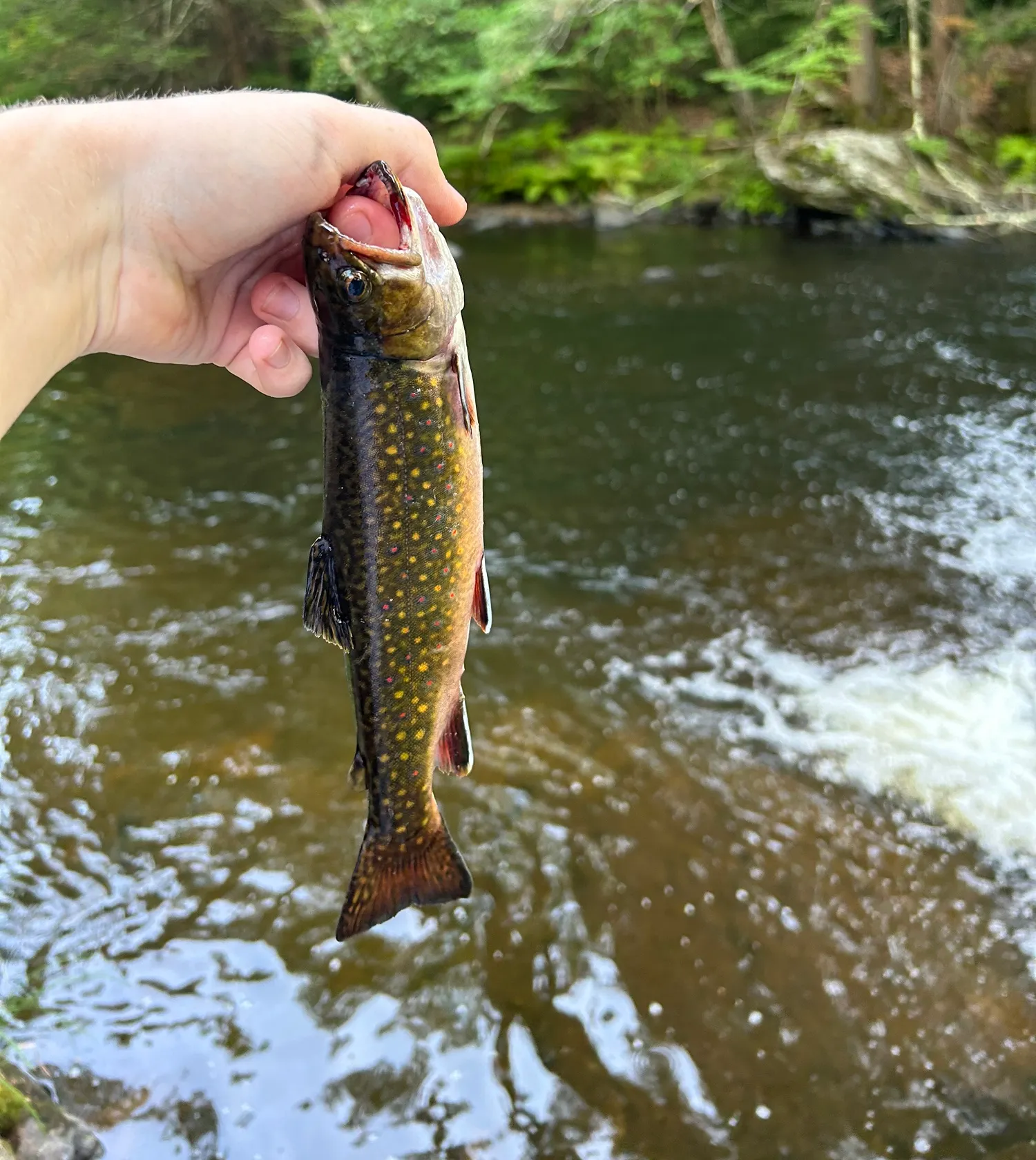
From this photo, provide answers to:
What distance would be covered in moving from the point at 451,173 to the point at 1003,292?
14.9 metres

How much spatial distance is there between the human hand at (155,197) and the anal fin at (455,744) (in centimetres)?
111

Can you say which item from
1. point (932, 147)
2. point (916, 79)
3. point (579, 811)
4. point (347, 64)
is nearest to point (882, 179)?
point (932, 147)

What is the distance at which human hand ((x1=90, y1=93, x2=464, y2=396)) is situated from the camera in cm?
231

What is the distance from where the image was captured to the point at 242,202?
2412mm

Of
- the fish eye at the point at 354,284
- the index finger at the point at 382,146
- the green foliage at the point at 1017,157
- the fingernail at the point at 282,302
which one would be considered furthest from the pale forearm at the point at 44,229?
the green foliage at the point at 1017,157

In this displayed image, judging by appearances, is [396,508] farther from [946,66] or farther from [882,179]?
[946,66]

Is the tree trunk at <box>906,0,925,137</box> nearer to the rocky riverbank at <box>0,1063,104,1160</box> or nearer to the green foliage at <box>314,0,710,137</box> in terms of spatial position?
the green foliage at <box>314,0,710,137</box>

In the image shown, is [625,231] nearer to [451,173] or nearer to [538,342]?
[451,173]

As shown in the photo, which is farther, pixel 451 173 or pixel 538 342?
pixel 451 173

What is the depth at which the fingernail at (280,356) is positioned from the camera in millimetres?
2629

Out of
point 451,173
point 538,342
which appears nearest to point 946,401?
point 538,342

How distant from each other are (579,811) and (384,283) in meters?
3.36

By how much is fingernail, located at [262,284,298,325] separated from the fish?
0.61m

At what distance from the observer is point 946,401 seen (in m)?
9.77
